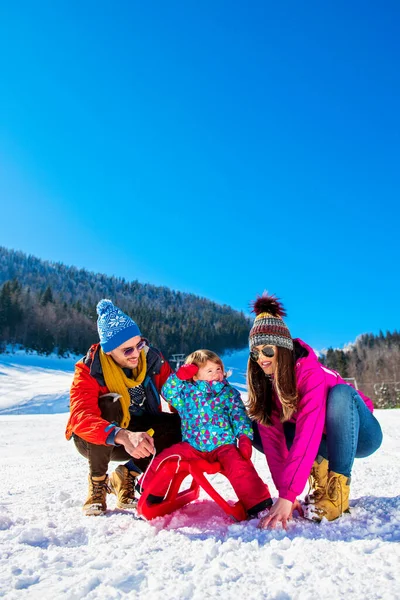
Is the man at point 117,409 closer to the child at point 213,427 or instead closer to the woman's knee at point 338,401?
the child at point 213,427

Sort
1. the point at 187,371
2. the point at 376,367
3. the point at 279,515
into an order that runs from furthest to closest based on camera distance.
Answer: the point at 376,367
the point at 187,371
the point at 279,515

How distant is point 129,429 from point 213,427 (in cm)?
57

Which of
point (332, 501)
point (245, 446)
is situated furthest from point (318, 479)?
point (245, 446)

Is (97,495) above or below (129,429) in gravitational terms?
below

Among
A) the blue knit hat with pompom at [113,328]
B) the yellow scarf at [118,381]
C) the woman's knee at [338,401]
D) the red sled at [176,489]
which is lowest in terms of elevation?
the red sled at [176,489]

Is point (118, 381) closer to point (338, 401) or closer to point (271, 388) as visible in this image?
point (271, 388)

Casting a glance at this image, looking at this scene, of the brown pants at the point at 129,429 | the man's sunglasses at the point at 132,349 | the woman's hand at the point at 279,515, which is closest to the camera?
the woman's hand at the point at 279,515

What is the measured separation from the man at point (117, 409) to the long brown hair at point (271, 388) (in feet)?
1.98

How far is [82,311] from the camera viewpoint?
260 ft

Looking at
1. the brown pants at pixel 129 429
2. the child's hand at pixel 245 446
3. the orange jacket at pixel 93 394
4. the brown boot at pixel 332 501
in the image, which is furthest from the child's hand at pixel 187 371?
the brown boot at pixel 332 501

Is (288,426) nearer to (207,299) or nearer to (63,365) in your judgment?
(63,365)

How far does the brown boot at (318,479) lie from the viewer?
6.82ft

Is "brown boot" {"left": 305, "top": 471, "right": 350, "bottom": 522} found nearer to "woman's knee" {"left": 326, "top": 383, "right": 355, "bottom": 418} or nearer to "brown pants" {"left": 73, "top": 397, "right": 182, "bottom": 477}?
"woman's knee" {"left": 326, "top": 383, "right": 355, "bottom": 418}

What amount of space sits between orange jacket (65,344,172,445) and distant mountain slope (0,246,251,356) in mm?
38183
